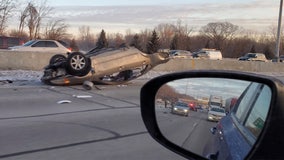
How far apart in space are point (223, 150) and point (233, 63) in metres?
27.2

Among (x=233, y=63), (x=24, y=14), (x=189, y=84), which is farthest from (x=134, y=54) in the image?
(x=24, y=14)

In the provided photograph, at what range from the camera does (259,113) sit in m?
2.12

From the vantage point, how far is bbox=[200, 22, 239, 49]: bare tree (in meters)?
114

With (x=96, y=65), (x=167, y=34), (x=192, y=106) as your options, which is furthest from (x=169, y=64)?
(x=167, y=34)

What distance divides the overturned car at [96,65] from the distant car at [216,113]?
37.7ft

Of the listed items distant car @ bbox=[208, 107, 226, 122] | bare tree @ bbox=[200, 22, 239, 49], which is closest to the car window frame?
distant car @ bbox=[208, 107, 226, 122]

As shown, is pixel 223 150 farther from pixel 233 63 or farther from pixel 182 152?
pixel 233 63

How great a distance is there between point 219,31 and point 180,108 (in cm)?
11874

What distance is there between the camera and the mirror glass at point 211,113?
7.32 feet

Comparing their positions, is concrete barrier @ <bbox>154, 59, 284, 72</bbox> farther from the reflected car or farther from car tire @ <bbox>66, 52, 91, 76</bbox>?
the reflected car

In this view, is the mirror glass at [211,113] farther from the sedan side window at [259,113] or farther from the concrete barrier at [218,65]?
the concrete barrier at [218,65]

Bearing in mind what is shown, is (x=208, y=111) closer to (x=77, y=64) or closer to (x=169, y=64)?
(x=77, y=64)

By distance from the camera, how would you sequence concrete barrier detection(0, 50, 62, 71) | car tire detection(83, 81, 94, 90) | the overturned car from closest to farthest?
car tire detection(83, 81, 94, 90)
the overturned car
concrete barrier detection(0, 50, 62, 71)

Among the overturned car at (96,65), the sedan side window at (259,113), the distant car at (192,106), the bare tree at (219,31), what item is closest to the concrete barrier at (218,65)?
the overturned car at (96,65)
